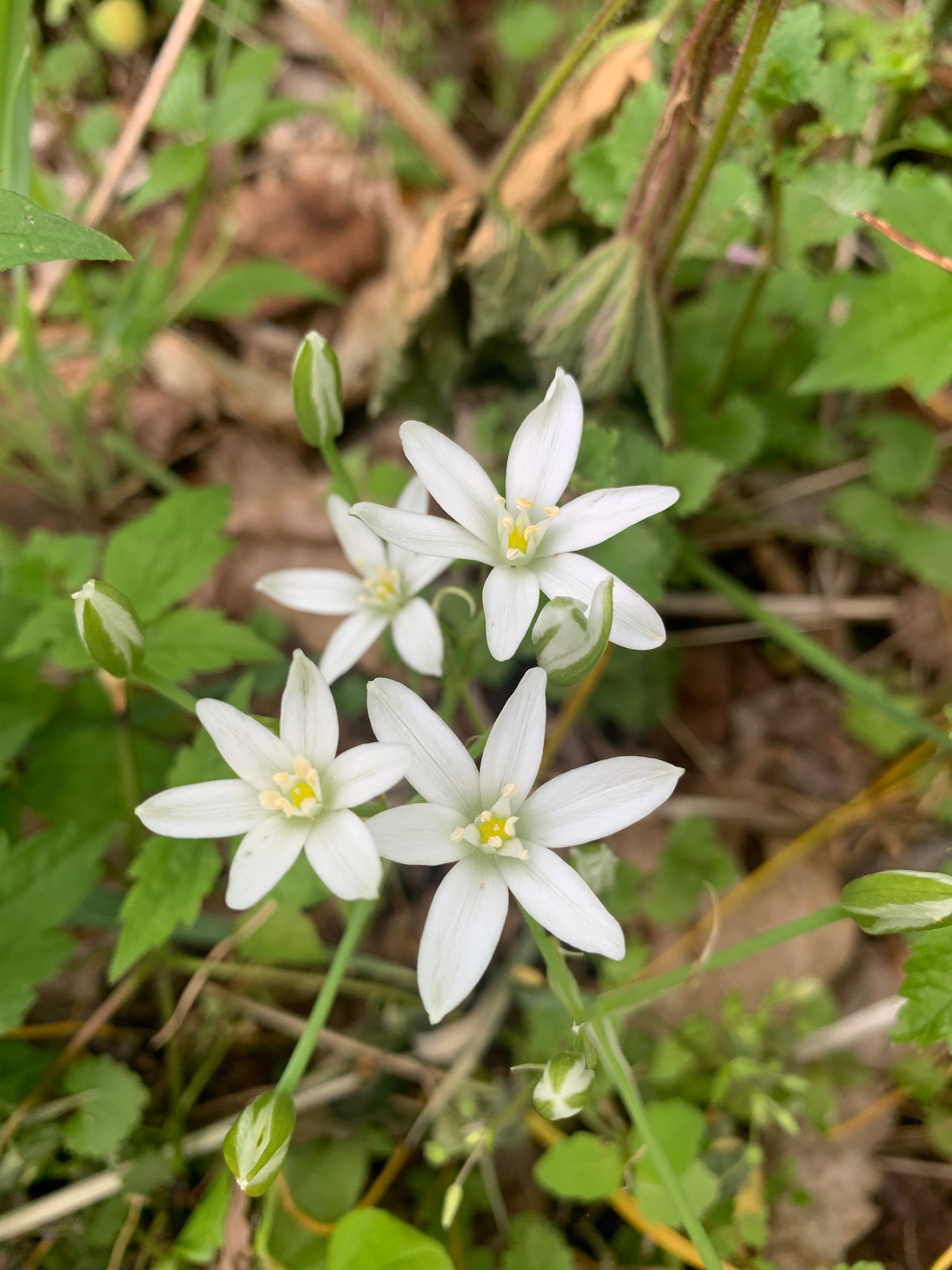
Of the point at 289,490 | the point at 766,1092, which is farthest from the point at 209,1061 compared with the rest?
the point at 289,490

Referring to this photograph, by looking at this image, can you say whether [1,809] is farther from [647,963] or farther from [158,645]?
[647,963]

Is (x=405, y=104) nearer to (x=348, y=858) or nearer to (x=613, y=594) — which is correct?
(x=613, y=594)

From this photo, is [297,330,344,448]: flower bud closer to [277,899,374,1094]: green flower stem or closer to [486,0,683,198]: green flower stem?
[486,0,683,198]: green flower stem

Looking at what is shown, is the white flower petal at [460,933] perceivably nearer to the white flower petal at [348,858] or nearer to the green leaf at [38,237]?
the white flower petal at [348,858]

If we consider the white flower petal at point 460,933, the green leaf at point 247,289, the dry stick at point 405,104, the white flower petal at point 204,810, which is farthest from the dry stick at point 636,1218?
the dry stick at point 405,104

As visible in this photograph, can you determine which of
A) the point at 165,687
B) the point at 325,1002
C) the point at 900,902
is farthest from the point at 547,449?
the point at 325,1002

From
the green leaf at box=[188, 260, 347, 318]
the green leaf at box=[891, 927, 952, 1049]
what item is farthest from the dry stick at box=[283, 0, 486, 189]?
the green leaf at box=[891, 927, 952, 1049]

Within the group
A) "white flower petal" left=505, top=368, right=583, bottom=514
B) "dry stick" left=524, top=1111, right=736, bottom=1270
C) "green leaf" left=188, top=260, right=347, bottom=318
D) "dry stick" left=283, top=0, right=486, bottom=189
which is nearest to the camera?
"white flower petal" left=505, top=368, right=583, bottom=514
